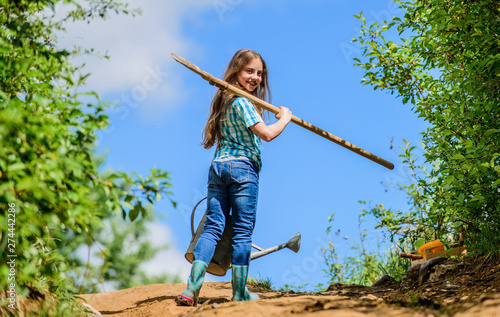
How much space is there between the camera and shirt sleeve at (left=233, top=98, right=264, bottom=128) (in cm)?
388

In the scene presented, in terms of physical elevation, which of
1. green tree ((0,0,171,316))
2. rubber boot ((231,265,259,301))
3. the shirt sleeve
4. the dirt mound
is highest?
the shirt sleeve

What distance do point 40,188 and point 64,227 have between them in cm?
31

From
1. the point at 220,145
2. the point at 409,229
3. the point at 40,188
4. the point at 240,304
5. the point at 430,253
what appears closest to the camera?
the point at 40,188

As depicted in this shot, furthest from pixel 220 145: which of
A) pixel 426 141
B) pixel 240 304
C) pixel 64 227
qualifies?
pixel 426 141

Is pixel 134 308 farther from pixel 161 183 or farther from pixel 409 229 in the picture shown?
pixel 409 229

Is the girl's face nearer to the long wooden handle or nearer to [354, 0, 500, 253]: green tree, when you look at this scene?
the long wooden handle

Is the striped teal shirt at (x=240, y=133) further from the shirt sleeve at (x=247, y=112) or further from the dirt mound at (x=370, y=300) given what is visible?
the dirt mound at (x=370, y=300)

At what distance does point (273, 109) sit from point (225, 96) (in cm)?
44

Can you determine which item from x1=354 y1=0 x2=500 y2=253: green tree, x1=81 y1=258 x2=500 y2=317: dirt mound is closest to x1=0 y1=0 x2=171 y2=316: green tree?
x1=81 y1=258 x2=500 y2=317: dirt mound

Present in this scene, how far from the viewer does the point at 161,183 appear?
2.41 m

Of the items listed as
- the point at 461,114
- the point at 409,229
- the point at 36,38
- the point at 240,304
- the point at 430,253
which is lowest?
the point at 240,304

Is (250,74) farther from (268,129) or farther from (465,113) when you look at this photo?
(465,113)

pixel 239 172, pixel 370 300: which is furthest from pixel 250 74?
pixel 370 300

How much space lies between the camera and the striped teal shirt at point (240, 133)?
3930 mm
